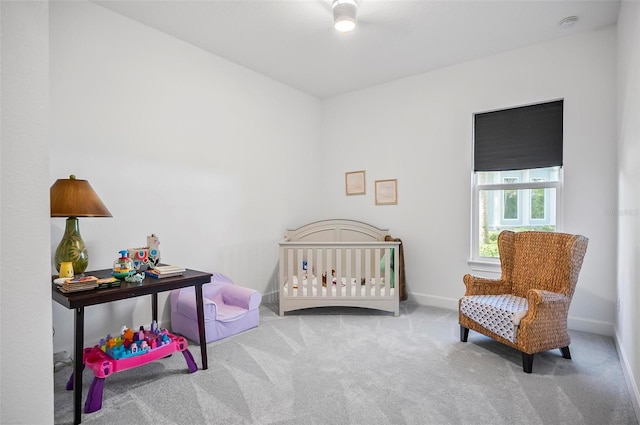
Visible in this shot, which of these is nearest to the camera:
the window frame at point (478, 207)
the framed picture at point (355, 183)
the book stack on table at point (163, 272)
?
the book stack on table at point (163, 272)

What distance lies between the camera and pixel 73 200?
6.57ft

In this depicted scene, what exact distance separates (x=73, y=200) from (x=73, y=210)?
0.06 metres

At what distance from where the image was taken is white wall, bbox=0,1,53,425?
946mm

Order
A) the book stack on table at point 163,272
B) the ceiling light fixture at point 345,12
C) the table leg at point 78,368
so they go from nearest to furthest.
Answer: the table leg at point 78,368 → the book stack on table at point 163,272 → the ceiling light fixture at point 345,12

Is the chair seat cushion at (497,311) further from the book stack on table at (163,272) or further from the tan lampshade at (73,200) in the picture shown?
the tan lampshade at (73,200)

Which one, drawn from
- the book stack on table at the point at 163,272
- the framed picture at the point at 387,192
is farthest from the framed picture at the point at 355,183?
the book stack on table at the point at 163,272

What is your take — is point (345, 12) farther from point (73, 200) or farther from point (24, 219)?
point (24, 219)

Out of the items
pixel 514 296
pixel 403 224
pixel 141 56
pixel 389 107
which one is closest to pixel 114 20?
pixel 141 56

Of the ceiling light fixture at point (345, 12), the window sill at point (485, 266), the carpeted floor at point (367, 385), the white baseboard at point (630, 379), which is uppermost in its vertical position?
the ceiling light fixture at point (345, 12)

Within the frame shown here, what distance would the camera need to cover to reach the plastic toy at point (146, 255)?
225cm

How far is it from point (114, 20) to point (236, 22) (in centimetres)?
89

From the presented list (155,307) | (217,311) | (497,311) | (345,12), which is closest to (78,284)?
(155,307)

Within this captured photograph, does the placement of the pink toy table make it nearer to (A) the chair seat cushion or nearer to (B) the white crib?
(B) the white crib

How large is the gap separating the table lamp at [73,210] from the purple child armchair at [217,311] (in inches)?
34.5
